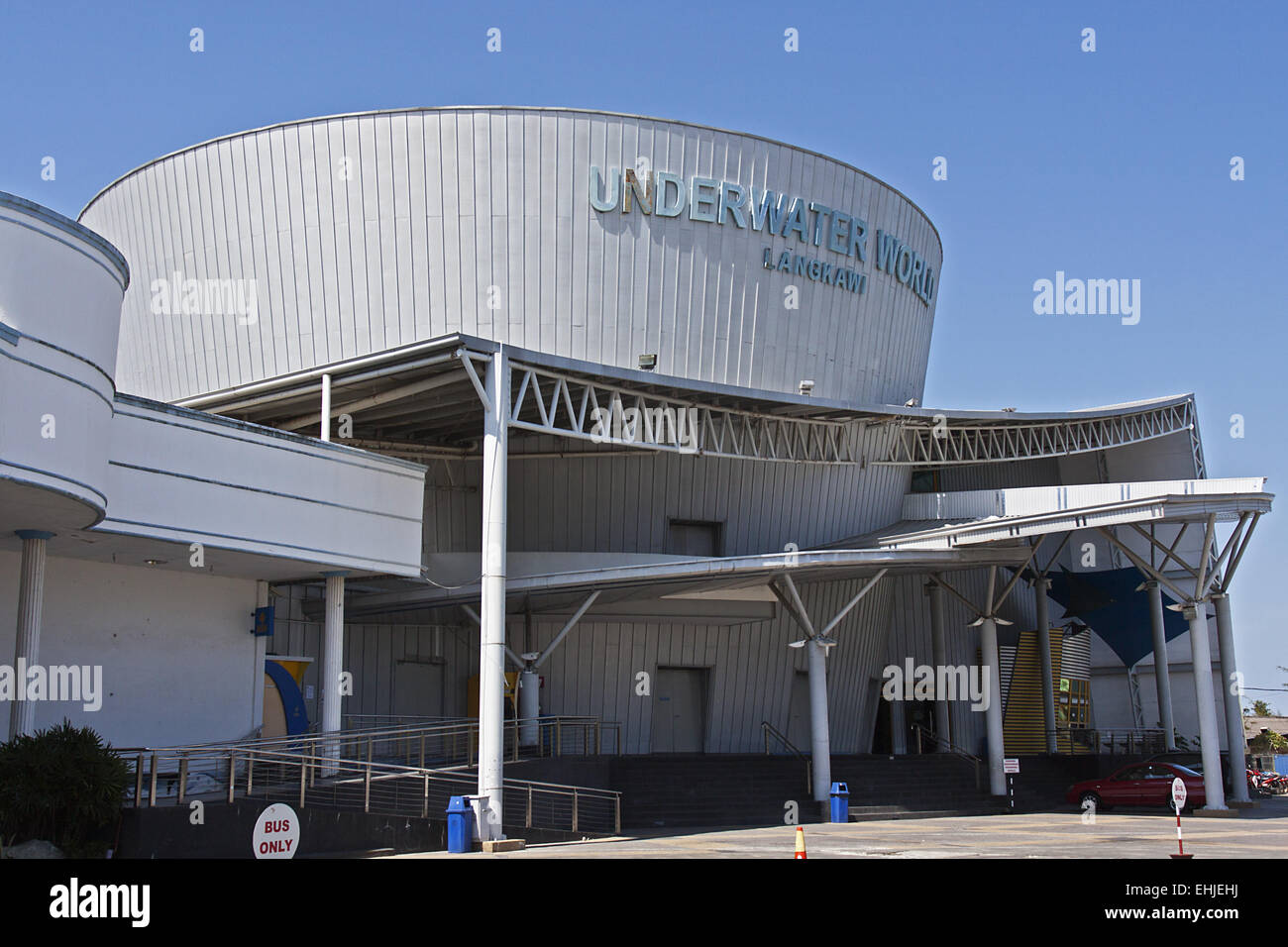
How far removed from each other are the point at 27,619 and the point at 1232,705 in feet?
97.4

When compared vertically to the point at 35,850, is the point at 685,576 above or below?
above

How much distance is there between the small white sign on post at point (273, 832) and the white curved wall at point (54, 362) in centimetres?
620

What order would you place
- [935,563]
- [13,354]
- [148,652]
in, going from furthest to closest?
[935,563]
[148,652]
[13,354]

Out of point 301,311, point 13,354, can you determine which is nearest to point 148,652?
point 13,354

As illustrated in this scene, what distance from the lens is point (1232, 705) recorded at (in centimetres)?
3416

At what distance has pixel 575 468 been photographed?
34312mm

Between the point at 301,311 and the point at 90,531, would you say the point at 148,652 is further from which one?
the point at 301,311

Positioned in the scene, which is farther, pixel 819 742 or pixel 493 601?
pixel 819 742

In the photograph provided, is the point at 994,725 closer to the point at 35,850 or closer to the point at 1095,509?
the point at 1095,509

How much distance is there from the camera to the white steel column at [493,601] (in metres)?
22.9

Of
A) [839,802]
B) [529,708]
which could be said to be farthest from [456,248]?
[839,802]

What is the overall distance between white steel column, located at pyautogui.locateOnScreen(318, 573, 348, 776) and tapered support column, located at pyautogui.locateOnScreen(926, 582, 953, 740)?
22.3 meters

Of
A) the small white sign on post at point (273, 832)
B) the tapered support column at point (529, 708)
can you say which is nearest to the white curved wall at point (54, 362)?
the small white sign on post at point (273, 832)

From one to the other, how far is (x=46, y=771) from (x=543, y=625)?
18.6m
